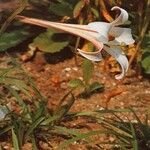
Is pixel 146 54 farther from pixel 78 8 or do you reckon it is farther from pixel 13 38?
pixel 13 38

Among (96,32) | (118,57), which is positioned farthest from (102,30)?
(118,57)

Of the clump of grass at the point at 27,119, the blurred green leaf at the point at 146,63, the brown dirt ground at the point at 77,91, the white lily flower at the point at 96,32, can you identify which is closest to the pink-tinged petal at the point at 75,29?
the white lily flower at the point at 96,32

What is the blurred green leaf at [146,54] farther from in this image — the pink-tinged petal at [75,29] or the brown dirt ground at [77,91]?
the pink-tinged petal at [75,29]

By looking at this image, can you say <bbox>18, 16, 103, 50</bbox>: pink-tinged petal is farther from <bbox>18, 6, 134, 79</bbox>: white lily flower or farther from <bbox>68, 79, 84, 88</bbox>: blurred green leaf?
<bbox>68, 79, 84, 88</bbox>: blurred green leaf

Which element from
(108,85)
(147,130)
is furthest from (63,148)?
(108,85)

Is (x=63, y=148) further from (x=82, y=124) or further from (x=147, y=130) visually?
(x=147, y=130)
